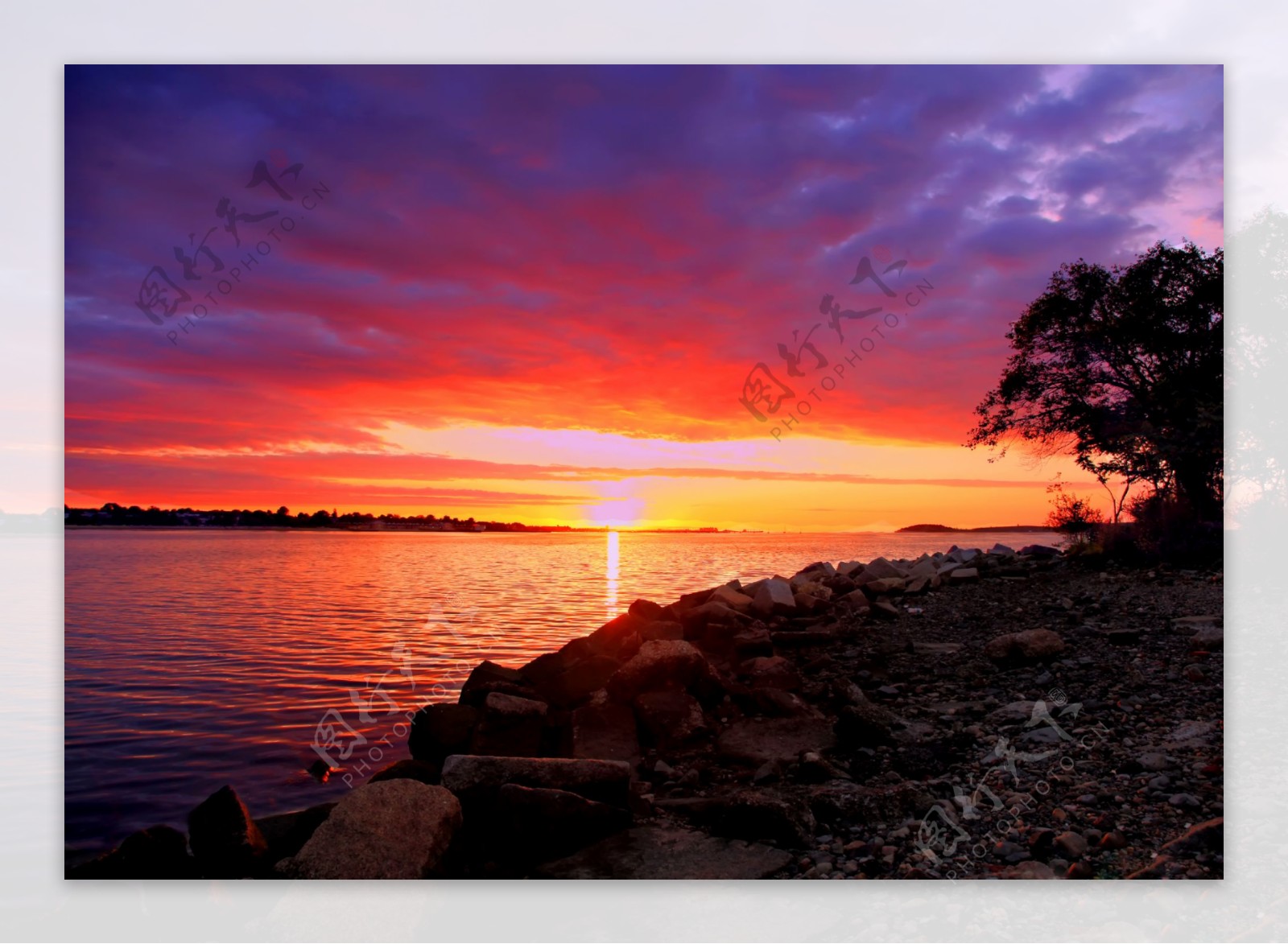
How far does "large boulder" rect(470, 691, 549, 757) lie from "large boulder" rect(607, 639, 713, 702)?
81cm

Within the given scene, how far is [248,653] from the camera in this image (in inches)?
420

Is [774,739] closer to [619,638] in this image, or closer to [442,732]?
[619,638]

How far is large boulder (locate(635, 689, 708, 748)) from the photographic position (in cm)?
755

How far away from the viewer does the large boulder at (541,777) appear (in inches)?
237

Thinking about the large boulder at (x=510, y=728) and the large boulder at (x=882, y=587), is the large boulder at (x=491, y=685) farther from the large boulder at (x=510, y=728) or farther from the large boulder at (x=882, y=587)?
the large boulder at (x=882, y=587)

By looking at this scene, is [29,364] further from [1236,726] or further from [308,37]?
[1236,726]

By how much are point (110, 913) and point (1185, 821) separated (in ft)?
24.4

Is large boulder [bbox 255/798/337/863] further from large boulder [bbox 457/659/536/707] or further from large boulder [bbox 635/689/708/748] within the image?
large boulder [bbox 635/689/708/748]

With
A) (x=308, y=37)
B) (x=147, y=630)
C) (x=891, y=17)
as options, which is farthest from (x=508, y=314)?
(x=147, y=630)

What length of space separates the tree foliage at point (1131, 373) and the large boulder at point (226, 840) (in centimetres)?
817

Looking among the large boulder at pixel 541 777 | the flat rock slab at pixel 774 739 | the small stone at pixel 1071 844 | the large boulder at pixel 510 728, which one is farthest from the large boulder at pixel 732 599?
the small stone at pixel 1071 844

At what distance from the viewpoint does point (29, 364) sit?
22.0 feet

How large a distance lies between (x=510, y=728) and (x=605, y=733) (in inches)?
35.9

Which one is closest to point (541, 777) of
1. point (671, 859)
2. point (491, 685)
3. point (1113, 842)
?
point (671, 859)
